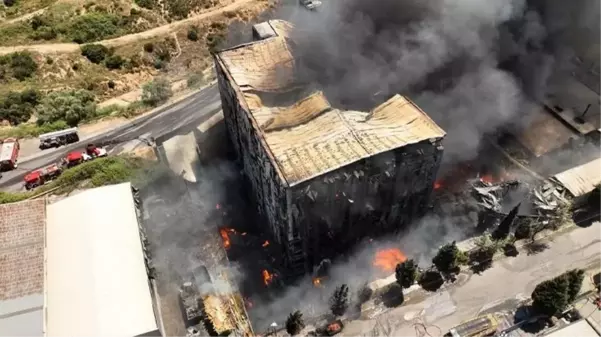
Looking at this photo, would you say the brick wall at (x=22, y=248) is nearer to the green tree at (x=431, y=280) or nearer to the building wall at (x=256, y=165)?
the building wall at (x=256, y=165)

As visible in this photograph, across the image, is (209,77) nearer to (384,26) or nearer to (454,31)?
(384,26)

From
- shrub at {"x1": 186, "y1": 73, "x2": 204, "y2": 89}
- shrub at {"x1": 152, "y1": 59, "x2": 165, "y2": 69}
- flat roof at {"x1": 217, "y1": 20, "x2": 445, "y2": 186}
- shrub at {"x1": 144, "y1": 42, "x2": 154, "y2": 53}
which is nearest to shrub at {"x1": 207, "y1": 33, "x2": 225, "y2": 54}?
shrub at {"x1": 152, "y1": 59, "x2": 165, "y2": 69}

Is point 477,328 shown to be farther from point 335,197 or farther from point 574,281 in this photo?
point 335,197

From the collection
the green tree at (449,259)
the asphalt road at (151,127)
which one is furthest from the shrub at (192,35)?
the green tree at (449,259)

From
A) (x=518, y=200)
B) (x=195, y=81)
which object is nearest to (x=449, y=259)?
(x=518, y=200)

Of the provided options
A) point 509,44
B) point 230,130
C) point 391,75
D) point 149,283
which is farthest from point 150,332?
point 509,44
